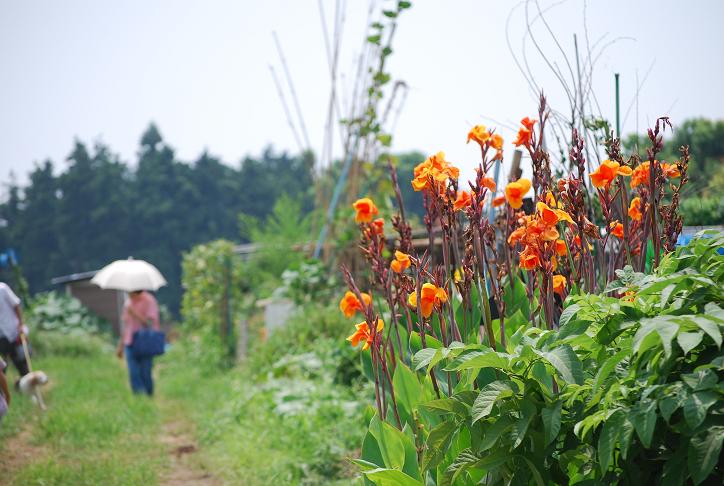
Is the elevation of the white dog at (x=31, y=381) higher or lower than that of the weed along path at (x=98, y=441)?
higher

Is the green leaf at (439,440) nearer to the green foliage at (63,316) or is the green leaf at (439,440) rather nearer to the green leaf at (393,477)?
the green leaf at (393,477)

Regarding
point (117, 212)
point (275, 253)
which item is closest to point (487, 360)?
point (275, 253)

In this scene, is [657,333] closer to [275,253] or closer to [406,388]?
[406,388]

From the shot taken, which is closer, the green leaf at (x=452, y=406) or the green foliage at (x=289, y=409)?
the green leaf at (x=452, y=406)

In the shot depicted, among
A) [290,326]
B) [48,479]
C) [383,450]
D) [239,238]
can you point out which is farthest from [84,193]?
[383,450]

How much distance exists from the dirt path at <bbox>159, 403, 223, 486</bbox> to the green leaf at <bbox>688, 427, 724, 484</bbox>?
3.53 m

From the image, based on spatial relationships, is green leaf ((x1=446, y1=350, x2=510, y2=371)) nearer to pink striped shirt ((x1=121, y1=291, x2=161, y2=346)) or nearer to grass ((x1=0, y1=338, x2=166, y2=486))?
grass ((x1=0, y1=338, x2=166, y2=486))

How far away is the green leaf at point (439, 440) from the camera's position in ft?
5.87

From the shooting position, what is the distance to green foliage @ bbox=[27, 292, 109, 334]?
51.3 ft

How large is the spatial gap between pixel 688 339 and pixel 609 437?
0.24 metres

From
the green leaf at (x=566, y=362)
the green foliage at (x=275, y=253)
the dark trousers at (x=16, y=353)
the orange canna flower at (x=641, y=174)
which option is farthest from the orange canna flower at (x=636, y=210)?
the green foliage at (x=275, y=253)

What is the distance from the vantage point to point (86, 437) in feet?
17.4

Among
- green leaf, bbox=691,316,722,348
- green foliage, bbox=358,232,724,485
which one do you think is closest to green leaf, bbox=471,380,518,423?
green foliage, bbox=358,232,724,485

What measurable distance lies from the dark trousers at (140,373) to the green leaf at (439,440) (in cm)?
628
